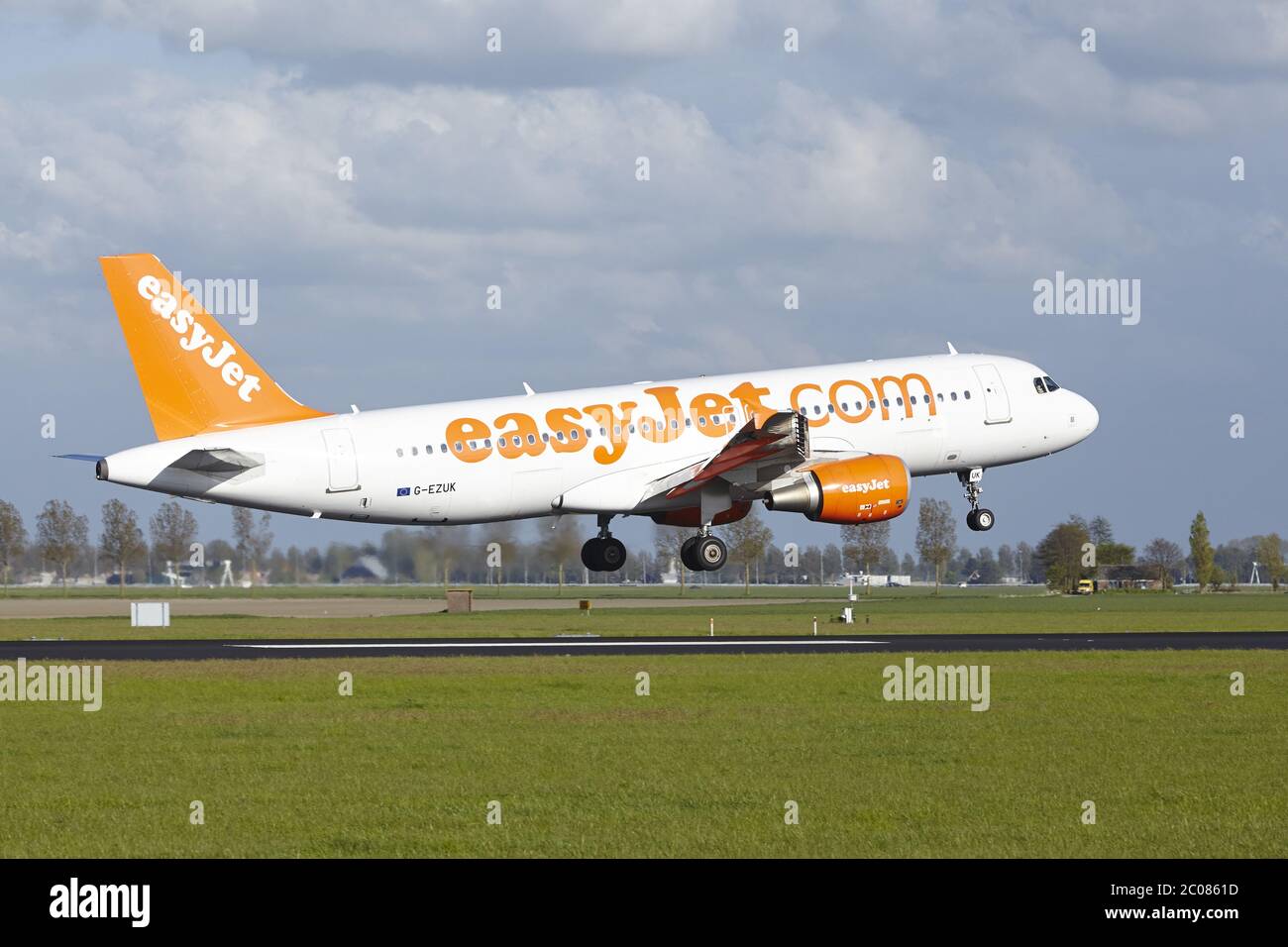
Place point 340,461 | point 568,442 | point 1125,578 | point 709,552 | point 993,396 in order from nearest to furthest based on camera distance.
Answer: point 340,461 < point 568,442 < point 709,552 < point 993,396 < point 1125,578

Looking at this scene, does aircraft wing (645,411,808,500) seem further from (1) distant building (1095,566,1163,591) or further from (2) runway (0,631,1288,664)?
(1) distant building (1095,566,1163,591)

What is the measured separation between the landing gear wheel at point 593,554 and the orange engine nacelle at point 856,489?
7.23m

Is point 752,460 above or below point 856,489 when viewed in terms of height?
above

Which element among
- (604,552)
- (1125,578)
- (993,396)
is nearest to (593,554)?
(604,552)

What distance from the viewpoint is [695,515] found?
5578 centimetres

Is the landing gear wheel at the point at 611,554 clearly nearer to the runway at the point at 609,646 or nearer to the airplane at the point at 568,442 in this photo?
the airplane at the point at 568,442

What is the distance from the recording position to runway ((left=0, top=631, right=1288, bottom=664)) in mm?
51156

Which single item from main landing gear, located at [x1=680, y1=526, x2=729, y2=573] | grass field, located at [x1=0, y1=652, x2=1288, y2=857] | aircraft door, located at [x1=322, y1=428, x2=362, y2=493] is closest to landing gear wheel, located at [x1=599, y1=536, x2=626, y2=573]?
main landing gear, located at [x1=680, y1=526, x2=729, y2=573]

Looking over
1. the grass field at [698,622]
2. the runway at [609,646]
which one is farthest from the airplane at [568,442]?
the grass field at [698,622]

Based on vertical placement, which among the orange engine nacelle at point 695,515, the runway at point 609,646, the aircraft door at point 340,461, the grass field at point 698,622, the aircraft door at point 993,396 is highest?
the aircraft door at point 993,396

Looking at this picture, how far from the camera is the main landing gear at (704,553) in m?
54.4

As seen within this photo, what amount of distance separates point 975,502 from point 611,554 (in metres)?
11.7

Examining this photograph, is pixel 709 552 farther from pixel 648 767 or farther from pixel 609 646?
pixel 648 767
